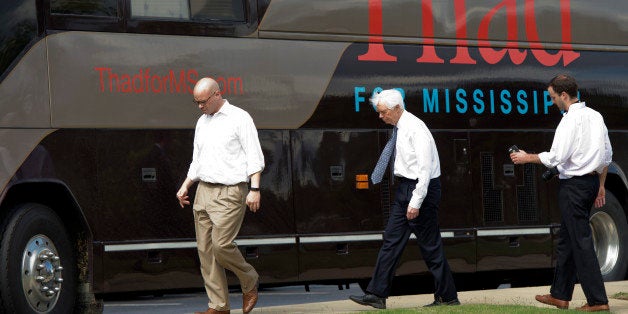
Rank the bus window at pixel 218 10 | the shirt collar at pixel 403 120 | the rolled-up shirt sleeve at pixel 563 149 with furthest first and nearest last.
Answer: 1. the bus window at pixel 218 10
2. the shirt collar at pixel 403 120
3. the rolled-up shirt sleeve at pixel 563 149

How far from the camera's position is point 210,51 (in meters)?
11.9

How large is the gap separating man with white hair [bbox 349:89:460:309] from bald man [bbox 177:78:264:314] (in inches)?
44.8

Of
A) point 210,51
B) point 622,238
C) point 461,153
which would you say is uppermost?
Result: point 210,51

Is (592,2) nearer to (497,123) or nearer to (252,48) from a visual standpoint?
(497,123)

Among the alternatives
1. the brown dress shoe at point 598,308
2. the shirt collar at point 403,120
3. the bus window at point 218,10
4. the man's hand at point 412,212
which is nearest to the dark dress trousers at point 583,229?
the brown dress shoe at point 598,308

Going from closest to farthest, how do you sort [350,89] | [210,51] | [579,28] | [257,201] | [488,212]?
[257,201] → [210,51] → [350,89] → [488,212] → [579,28]

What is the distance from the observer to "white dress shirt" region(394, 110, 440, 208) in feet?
36.0

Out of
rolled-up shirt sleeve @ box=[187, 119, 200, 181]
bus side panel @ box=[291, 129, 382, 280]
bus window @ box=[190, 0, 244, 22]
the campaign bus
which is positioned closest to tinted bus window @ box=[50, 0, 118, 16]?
the campaign bus

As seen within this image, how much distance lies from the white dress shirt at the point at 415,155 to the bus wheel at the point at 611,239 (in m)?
3.91

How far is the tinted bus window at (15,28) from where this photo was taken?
35.1ft

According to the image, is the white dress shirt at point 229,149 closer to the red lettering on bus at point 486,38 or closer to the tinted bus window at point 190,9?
the tinted bus window at point 190,9

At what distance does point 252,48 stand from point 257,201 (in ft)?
6.78

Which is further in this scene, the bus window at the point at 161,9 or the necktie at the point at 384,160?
the bus window at the point at 161,9

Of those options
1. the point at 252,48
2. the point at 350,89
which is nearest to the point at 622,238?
the point at 350,89
